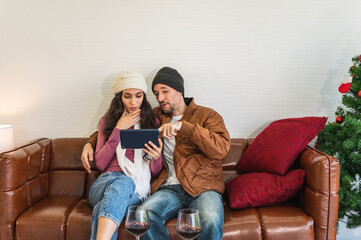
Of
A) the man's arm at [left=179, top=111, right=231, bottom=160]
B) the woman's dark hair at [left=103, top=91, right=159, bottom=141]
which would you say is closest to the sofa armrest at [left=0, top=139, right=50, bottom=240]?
the woman's dark hair at [left=103, top=91, right=159, bottom=141]

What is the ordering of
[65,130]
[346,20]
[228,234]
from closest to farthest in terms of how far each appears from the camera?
[228,234], [346,20], [65,130]

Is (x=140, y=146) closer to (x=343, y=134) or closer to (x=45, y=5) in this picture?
(x=343, y=134)

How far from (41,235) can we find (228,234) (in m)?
1.05

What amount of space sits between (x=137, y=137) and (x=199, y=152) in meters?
0.50

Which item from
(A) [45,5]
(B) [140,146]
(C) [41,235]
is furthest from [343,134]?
(A) [45,5]

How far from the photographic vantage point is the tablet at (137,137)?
1.76 metres

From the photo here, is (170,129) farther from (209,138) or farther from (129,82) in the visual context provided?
(129,82)

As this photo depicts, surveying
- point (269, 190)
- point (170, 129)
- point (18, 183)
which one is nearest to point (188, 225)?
point (170, 129)

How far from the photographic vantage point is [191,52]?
2543 mm

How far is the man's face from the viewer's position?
217 cm

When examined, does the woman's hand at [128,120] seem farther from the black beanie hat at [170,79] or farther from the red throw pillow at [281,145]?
the red throw pillow at [281,145]

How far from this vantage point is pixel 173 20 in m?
2.53

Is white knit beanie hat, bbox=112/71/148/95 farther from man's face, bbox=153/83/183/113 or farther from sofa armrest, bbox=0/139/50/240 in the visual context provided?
sofa armrest, bbox=0/139/50/240

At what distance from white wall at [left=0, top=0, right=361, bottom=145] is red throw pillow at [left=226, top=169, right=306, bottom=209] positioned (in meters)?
0.70
